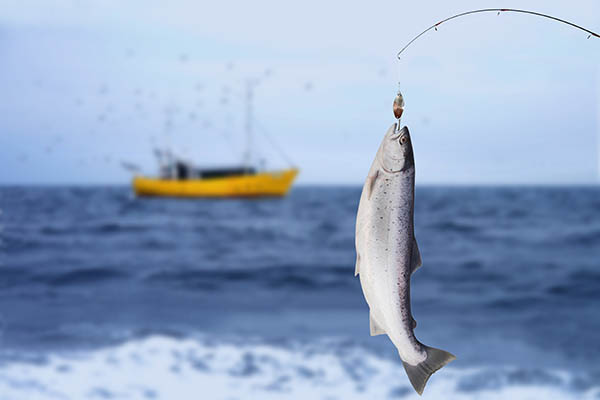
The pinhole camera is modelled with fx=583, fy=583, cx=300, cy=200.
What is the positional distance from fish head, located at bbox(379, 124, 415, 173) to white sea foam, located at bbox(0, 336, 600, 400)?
46.8 feet

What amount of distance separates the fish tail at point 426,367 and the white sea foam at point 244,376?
14.1 m

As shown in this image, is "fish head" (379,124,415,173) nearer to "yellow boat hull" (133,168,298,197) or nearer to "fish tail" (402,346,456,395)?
"fish tail" (402,346,456,395)

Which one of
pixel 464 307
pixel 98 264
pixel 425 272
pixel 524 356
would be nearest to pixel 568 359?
pixel 524 356

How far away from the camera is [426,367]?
126 centimetres

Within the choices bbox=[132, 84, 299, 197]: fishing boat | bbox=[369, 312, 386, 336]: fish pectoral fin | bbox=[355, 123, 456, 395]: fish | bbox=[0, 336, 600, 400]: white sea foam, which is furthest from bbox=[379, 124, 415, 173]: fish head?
bbox=[132, 84, 299, 197]: fishing boat

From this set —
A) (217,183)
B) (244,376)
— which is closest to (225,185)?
(217,183)

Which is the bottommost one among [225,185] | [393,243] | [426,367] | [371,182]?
[225,185]

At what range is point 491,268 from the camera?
2803cm

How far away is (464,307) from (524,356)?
488 centimetres

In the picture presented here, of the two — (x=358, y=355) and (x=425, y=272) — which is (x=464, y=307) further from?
(x=358, y=355)

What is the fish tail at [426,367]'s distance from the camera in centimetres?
124

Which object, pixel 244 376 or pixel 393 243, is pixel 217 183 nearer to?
pixel 244 376

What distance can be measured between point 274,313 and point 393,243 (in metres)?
20.8

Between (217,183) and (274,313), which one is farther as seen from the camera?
(217,183)
